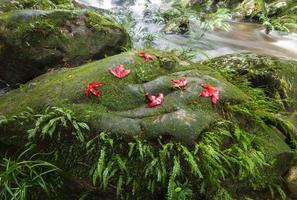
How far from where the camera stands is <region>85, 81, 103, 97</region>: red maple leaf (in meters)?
4.03

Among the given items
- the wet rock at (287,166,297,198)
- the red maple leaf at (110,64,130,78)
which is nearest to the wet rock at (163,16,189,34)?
the red maple leaf at (110,64,130,78)

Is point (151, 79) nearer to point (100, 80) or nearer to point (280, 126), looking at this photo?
point (100, 80)

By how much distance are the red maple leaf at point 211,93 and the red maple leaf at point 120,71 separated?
0.92m

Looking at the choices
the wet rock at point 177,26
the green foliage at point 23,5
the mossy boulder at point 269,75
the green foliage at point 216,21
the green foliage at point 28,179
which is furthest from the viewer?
the green foliage at point 216,21

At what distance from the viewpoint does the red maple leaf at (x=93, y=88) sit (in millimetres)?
4031

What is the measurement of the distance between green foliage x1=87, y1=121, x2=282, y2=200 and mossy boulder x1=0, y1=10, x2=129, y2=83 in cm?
256

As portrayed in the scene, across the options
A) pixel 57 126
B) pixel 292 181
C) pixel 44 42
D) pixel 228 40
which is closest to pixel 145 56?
pixel 57 126

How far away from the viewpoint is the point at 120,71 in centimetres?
427

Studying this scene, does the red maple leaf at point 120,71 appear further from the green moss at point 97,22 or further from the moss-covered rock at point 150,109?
the green moss at point 97,22

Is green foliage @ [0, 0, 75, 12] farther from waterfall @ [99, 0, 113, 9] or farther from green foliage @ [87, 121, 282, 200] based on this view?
waterfall @ [99, 0, 113, 9]

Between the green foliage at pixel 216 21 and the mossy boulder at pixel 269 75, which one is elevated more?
the mossy boulder at pixel 269 75

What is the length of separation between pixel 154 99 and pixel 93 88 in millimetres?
708

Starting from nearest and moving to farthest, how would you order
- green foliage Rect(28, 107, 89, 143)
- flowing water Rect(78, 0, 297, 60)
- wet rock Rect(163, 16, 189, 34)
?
1. green foliage Rect(28, 107, 89, 143)
2. flowing water Rect(78, 0, 297, 60)
3. wet rock Rect(163, 16, 189, 34)

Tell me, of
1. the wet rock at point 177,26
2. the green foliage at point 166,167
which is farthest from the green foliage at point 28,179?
the wet rock at point 177,26
